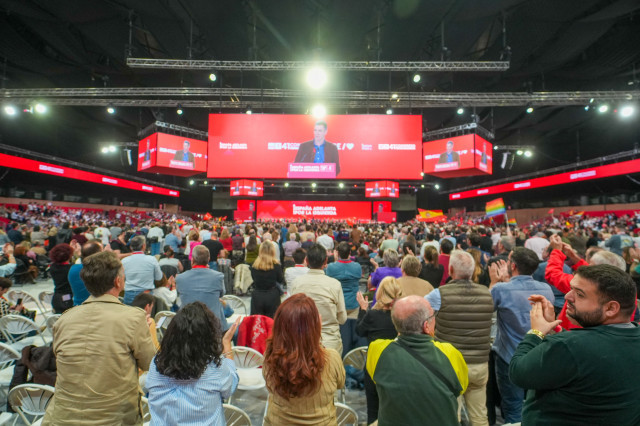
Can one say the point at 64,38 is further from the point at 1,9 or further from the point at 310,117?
the point at 310,117

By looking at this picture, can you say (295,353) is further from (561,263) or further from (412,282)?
(561,263)

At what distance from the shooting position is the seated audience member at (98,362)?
1.60 m

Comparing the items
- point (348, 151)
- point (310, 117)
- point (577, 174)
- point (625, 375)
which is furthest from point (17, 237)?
point (577, 174)

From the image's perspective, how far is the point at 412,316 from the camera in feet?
5.05

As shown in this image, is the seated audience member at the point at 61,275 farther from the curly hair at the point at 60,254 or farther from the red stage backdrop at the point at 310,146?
the red stage backdrop at the point at 310,146

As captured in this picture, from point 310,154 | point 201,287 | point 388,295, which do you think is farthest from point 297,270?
point 310,154

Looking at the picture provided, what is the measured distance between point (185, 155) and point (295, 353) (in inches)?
463

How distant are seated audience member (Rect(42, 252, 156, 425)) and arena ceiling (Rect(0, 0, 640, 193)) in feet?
29.5

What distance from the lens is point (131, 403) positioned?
170cm

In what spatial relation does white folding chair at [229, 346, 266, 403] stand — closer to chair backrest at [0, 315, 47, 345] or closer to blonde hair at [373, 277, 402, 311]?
blonde hair at [373, 277, 402, 311]

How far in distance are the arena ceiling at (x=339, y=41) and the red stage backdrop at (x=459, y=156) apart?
8.48ft

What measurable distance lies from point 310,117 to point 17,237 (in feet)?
29.9

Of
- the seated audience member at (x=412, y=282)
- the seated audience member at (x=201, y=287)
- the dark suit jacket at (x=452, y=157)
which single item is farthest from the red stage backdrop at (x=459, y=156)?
the seated audience member at (x=201, y=287)

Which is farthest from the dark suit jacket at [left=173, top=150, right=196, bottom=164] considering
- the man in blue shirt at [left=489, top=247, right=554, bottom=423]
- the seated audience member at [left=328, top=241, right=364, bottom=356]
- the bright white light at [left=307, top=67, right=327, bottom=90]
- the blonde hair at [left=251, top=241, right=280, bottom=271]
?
the man in blue shirt at [left=489, top=247, right=554, bottom=423]
